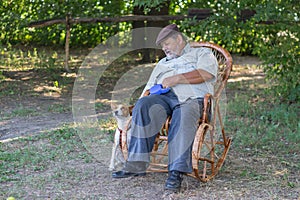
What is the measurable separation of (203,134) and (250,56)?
7.14 meters

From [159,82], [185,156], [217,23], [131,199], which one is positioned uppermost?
[217,23]

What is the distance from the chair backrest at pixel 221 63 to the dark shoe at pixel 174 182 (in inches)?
29.6

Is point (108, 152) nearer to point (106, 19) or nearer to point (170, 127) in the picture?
point (170, 127)

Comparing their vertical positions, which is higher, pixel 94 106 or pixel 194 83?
pixel 194 83

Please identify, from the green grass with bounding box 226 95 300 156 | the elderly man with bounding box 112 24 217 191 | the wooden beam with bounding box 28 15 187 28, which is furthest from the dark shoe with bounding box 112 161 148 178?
the wooden beam with bounding box 28 15 187 28

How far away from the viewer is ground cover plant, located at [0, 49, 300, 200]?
→ 12.3 ft

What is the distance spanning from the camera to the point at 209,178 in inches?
154

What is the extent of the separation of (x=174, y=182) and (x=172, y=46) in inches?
43.9

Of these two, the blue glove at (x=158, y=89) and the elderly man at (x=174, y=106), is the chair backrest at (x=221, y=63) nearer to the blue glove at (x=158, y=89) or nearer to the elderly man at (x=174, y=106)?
the elderly man at (x=174, y=106)

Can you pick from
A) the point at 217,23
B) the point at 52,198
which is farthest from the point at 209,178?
the point at 217,23

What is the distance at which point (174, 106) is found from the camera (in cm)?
399

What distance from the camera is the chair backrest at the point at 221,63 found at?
4143mm

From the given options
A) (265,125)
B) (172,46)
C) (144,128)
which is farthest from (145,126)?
(265,125)

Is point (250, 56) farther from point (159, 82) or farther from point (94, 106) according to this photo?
point (159, 82)
